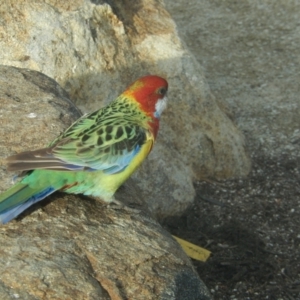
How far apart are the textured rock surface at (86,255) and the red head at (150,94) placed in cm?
59

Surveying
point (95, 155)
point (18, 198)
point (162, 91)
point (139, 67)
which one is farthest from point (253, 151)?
point (18, 198)

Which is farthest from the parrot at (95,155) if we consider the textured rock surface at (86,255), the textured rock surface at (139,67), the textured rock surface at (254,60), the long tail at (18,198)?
the textured rock surface at (254,60)

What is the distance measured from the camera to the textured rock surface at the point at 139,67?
541 centimetres

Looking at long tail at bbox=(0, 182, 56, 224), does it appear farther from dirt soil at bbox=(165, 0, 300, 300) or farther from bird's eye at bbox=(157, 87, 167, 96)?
dirt soil at bbox=(165, 0, 300, 300)

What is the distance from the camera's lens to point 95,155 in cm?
366

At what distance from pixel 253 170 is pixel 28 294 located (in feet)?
13.9

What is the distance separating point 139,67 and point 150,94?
2.13m

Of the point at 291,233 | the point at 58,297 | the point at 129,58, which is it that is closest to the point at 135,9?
the point at 129,58

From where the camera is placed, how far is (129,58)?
6.09 metres

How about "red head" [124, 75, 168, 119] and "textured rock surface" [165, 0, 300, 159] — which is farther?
"textured rock surface" [165, 0, 300, 159]

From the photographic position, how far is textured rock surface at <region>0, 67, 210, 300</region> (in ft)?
9.75

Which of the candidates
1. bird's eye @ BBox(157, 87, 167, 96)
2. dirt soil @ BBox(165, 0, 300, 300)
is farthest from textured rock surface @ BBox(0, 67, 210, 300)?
dirt soil @ BBox(165, 0, 300, 300)

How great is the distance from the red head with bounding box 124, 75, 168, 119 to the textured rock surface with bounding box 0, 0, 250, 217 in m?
1.49

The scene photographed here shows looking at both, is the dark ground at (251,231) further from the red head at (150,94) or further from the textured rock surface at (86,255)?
the red head at (150,94)
